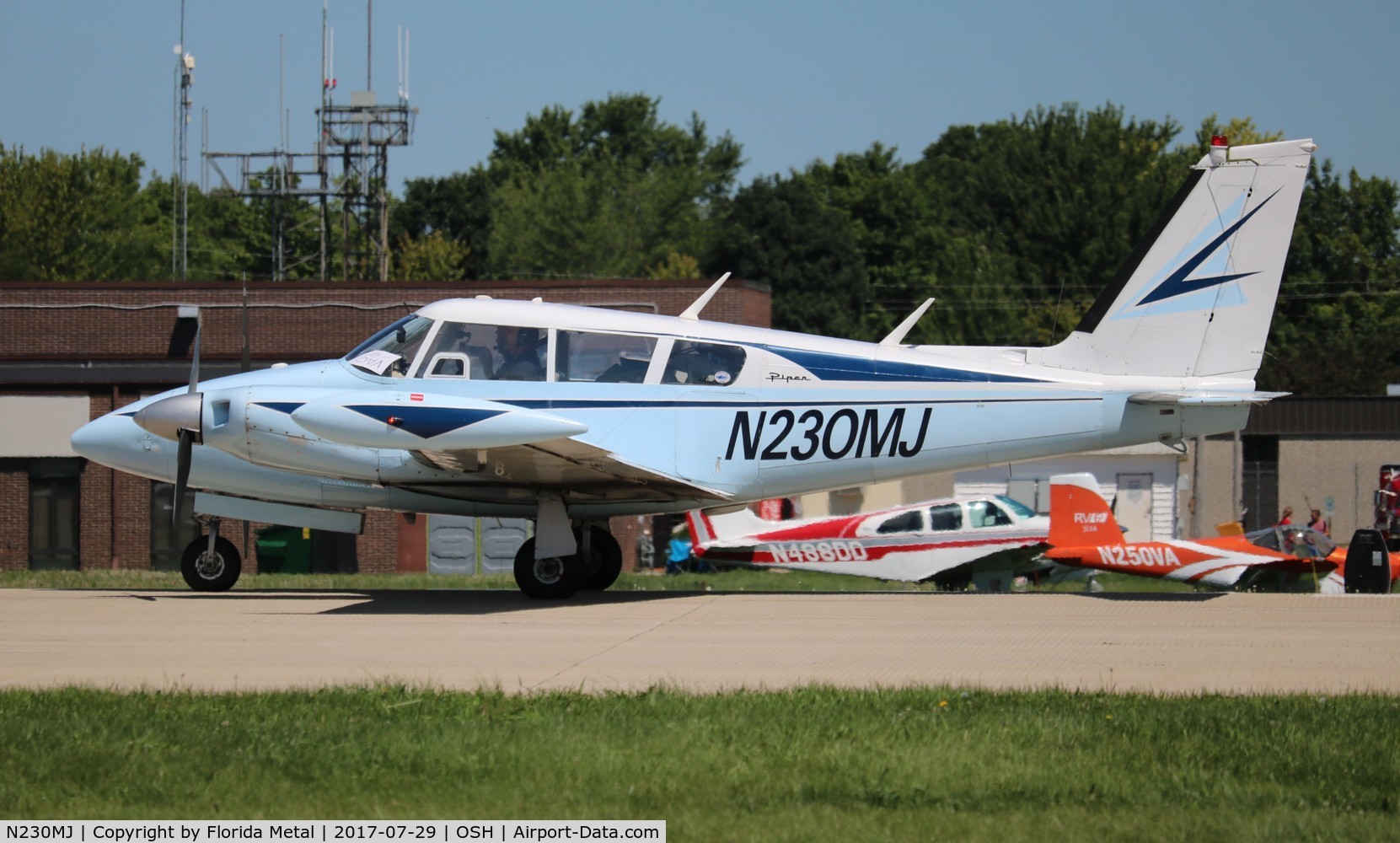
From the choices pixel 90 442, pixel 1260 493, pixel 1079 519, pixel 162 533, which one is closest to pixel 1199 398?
pixel 1079 519

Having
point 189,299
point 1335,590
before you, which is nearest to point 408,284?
point 189,299

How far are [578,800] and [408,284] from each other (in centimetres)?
2325

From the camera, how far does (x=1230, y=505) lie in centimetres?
3372

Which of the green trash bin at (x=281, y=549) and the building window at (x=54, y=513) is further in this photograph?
the building window at (x=54, y=513)

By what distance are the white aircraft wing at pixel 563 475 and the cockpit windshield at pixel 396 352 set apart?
0.93 metres

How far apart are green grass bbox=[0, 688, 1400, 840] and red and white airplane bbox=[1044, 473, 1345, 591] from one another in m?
9.26

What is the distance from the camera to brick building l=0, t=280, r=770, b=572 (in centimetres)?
2803

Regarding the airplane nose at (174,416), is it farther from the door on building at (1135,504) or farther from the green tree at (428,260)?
the green tree at (428,260)

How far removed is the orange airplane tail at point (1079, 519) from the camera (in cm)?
1769

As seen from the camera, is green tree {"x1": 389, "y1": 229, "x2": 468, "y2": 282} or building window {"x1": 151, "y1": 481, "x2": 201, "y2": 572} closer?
building window {"x1": 151, "y1": 481, "x2": 201, "y2": 572}

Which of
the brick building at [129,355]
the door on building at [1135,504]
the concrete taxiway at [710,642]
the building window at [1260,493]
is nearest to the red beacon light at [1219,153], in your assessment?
the concrete taxiway at [710,642]

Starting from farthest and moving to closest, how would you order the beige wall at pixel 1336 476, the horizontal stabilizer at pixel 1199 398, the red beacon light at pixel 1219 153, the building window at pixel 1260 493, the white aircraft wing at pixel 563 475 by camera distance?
the building window at pixel 1260 493
the beige wall at pixel 1336 476
the red beacon light at pixel 1219 153
the horizontal stabilizer at pixel 1199 398
the white aircraft wing at pixel 563 475

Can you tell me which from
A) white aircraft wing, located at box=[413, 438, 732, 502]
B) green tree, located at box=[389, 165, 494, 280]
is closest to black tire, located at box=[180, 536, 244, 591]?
white aircraft wing, located at box=[413, 438, 732, 502]

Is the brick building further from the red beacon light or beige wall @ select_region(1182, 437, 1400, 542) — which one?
the red beacon light
